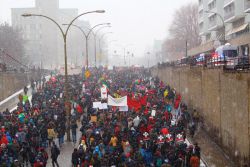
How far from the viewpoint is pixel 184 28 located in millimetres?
108625

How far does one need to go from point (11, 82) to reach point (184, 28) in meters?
67.9

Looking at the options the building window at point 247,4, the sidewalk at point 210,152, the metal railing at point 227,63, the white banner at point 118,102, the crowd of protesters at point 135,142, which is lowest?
the sidewalk at point 210,152

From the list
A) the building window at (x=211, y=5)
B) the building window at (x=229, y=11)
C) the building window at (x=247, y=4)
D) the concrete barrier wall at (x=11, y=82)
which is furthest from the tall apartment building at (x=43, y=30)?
the building window at (x=247, y=4)

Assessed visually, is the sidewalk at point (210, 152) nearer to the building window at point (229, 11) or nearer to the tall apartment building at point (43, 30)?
the building window at point (229, 11)

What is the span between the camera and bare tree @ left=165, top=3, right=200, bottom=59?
107125 millimetres

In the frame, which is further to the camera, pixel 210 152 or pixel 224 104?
pixel 224 104

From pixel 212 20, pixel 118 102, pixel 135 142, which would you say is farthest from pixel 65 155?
pixel 212 20

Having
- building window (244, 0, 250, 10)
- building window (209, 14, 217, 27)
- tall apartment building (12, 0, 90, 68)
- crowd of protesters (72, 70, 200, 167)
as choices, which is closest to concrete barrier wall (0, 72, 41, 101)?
crowd of protesters (72, 70, 200, 167)

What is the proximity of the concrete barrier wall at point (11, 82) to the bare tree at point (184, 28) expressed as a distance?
5620cm

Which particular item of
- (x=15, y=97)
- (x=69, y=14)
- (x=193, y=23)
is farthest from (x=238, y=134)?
(x=69, y=14)

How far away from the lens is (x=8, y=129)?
68.2 ft

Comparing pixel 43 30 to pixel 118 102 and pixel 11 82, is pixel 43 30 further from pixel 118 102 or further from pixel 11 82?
pixel 118 102

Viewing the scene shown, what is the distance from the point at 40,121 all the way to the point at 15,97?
2002 cm

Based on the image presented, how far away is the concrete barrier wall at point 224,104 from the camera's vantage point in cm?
1978
